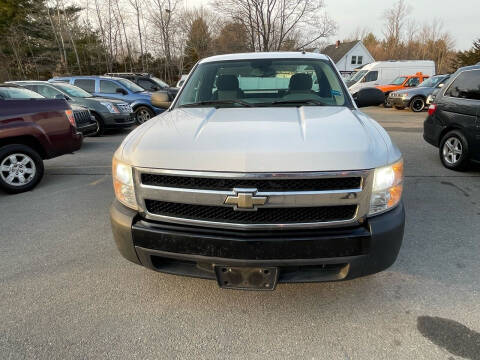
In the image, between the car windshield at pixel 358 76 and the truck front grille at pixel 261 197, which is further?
the car windshield at pixel 358 76

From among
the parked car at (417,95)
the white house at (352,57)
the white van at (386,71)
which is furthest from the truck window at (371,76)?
the white house at (352,57)

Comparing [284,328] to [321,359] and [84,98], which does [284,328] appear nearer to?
[321,359]

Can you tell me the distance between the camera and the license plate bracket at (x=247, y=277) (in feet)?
6.46

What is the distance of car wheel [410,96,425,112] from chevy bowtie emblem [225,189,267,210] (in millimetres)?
16183

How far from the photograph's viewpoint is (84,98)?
969 centimetres

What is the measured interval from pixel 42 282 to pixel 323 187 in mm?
2469

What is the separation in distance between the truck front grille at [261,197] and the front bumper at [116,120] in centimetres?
845

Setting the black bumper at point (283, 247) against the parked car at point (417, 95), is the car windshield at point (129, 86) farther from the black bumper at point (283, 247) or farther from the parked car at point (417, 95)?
the parked car at point (417, 95)

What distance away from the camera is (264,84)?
3.39 metres

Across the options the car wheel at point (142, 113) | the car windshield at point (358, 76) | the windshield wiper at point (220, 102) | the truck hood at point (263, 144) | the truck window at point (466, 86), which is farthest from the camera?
the car windshield at point (358, 76)

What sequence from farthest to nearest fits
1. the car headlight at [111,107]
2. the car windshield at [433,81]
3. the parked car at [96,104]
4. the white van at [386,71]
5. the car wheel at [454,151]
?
the white van at [386,71]
the car windshield at [433,81]
the car headlight at [111,107]
the parked car at [96,104]
the car wheel at [454,151]

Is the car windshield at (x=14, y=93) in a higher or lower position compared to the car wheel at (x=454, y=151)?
higher

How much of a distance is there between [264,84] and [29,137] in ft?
13.0

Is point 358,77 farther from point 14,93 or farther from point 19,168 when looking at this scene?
point 19,168
